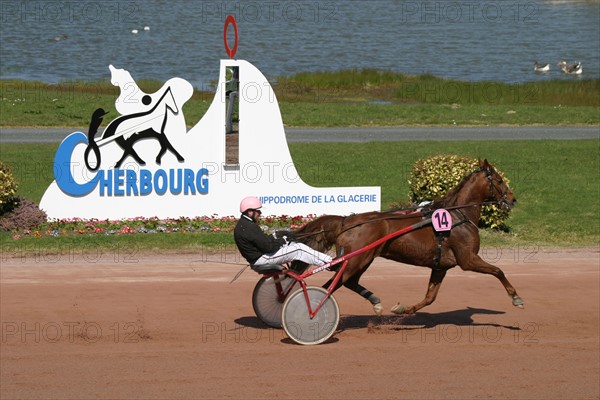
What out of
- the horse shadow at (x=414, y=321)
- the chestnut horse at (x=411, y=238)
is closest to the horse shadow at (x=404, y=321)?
the horse shadow at (x=414, y=321)

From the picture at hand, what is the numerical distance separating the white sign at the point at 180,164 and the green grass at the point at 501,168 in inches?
Result: 40.3

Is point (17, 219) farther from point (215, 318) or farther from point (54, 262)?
point (215, 318)

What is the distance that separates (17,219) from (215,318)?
635 cm

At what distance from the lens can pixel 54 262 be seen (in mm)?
16547

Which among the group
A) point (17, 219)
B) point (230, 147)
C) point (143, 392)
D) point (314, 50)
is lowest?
point (143, 392)

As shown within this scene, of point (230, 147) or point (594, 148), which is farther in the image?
point (594, 148)

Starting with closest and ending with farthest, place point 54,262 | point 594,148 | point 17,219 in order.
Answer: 1. point 54,262
2. point 17,219
3. point 594,148

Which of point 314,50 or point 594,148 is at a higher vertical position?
point 314,50

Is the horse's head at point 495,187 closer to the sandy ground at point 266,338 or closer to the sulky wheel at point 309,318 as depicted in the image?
the sandy ground at point 266,338

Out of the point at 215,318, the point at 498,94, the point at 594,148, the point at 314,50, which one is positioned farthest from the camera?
the point at 314,50

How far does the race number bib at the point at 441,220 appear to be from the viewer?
11953mm

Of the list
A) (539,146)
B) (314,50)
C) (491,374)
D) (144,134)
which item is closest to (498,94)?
(539,146)

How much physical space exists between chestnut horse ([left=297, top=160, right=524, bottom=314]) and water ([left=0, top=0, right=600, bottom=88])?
3081 cm

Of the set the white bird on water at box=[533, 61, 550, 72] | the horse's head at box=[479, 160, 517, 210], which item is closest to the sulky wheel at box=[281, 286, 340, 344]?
the horse's head at box=[479, 160, 517, 210]
